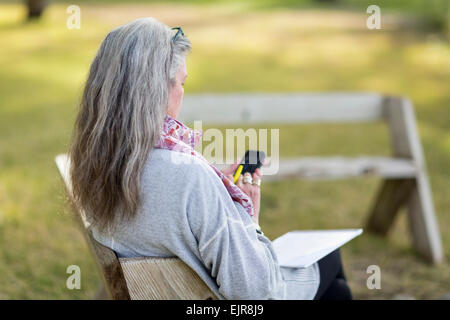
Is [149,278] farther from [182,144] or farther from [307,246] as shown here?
[307,246]

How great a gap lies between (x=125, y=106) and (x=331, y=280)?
40.6 inches

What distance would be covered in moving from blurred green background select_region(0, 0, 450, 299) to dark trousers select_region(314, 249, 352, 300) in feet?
3.14

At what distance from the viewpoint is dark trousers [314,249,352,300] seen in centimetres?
217

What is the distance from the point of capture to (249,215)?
1871mm

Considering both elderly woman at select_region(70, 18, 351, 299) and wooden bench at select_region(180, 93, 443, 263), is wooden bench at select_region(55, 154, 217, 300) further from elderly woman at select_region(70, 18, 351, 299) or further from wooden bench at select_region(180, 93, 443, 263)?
wooden bench at select_region(180, 93, 443, 263)

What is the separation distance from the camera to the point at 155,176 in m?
1.74

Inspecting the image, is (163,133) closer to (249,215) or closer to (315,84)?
(249,215)

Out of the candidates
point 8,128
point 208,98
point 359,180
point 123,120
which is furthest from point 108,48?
point 8,128

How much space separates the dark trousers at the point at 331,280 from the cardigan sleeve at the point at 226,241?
0.36 m

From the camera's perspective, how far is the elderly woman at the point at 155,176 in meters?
1.71

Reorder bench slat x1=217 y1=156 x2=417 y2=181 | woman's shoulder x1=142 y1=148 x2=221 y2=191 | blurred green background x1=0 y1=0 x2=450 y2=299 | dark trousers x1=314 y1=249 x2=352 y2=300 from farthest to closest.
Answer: blurred green background x1=0 y1=0 x2=450 y2=299 → bench slat x1=217 y1=156 x2=417 y2=181 → dark trousers x1=314 y1=249 x2=352 y2=300 → woman's shoulder x1=142 y1=148 x2=221 y2=191

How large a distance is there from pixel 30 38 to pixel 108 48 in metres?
10.4

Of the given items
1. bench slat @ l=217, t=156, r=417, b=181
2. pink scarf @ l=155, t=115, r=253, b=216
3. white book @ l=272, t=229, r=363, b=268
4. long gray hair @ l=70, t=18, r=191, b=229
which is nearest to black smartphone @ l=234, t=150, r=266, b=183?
pink scarf @ l=155, t=115, r=253, b=216
